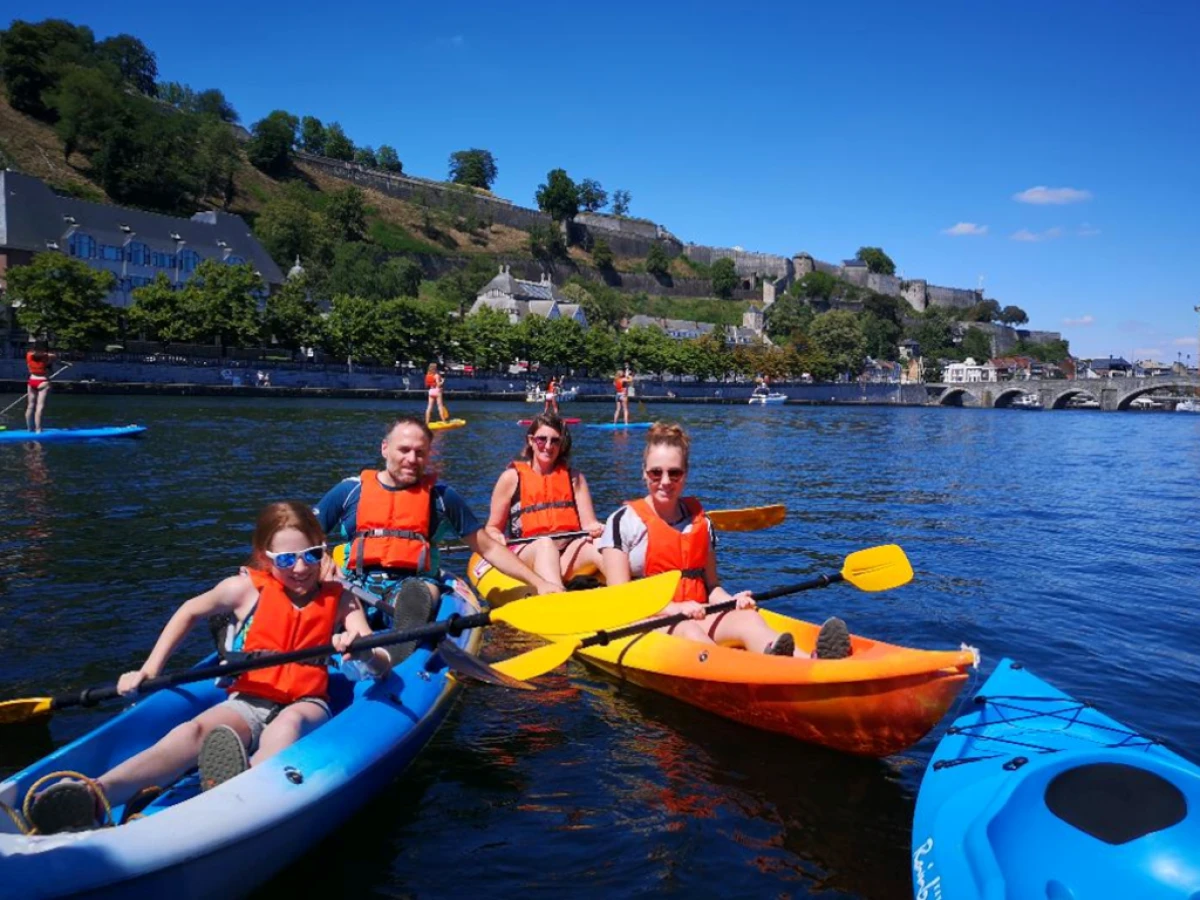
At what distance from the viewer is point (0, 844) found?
360cm

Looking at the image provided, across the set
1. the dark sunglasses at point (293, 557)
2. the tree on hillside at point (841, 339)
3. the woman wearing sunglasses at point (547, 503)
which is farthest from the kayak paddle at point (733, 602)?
the tree on hillside at point (841, 339)

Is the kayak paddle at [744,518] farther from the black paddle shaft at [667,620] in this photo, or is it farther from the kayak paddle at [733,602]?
the black paddle shaft at [667,620]

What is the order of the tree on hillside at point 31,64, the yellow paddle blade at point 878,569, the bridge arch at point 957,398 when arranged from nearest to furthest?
the yellow paddle blade at point 878,569 < the tree on hillside at point 31,64 < the bridge arch at point 957,398

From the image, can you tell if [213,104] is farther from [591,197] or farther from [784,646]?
[784,646]

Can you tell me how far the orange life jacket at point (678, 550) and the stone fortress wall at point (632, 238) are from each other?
122904 mm

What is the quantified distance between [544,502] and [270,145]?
381ft

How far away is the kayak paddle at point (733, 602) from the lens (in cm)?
636

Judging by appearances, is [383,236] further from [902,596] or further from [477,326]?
[902,596]

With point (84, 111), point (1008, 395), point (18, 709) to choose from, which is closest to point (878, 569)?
point (18, 709)

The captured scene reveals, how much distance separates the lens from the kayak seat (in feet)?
13.6

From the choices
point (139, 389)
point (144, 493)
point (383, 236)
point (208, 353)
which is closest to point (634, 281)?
point (383, 236)

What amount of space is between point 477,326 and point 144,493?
57676mm

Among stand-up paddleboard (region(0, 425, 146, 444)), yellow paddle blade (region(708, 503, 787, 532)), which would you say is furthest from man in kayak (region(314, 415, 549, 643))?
stand-up paddleboard (region(0, 425, 146, 444))

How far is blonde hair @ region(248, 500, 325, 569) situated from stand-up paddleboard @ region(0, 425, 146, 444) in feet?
67.1
